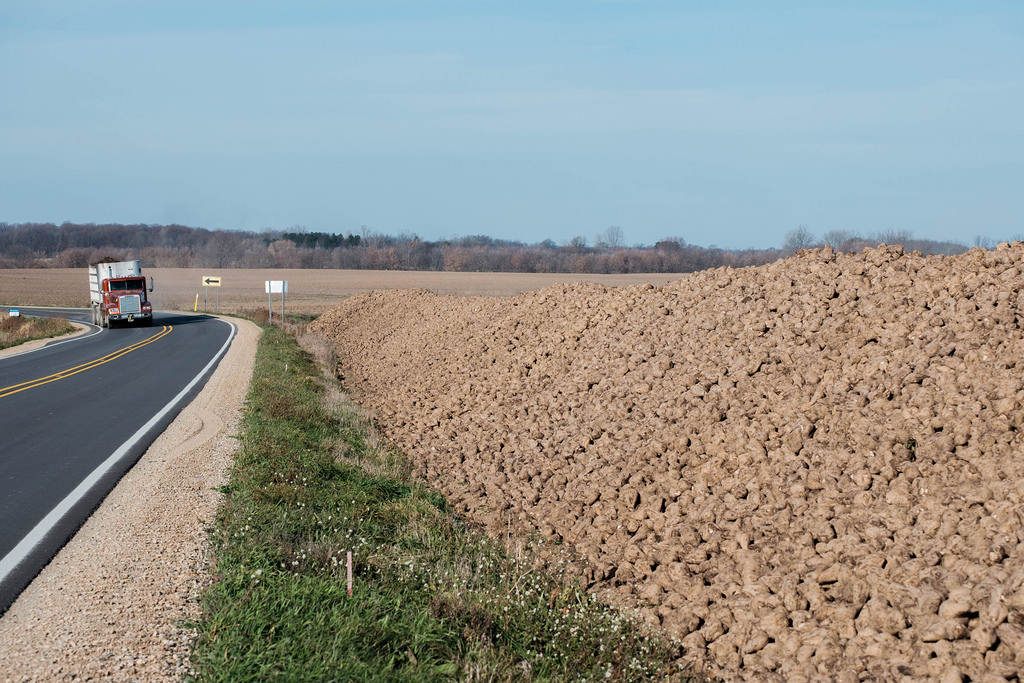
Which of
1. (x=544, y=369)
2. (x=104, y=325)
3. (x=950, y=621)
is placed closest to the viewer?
(x=950, y=621)

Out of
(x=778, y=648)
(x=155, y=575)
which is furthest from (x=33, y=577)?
(x=778, y=648)

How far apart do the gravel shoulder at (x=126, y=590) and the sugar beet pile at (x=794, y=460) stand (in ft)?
10.9

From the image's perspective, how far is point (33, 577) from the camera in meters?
6.38

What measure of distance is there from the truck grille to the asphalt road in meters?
11.0

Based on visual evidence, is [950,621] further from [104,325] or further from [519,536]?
[104,325]

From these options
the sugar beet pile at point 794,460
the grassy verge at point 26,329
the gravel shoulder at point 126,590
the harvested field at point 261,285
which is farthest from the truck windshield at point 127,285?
the gravel shoulder at point 126,590

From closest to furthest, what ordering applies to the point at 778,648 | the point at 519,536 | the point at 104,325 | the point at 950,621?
the point at 950,621
the point at 778,648
the point at 519,536
the point at 104,325

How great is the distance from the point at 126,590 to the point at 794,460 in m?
5.92

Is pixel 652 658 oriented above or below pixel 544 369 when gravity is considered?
below

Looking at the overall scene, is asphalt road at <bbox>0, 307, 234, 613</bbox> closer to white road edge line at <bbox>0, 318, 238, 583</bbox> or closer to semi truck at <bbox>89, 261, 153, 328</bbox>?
white road edge line at <bbox>0, 318, 238, 583</bbox>

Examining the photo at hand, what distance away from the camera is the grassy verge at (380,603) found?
5.24m

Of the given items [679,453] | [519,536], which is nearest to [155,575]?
[519,536]

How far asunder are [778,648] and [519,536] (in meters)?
3.40

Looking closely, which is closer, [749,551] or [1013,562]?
[1013,562]
